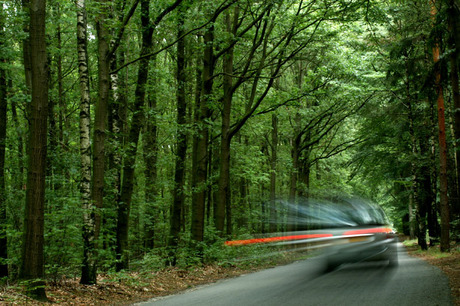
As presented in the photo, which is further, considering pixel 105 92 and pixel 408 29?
pixel 408 29

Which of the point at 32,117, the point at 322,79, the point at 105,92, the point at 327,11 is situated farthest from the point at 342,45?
the point at 32,117

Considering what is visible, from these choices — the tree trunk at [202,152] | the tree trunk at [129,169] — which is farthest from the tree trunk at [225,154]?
the tree trunk at [129,169]

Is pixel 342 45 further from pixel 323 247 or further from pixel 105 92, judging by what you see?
pixel 105 92

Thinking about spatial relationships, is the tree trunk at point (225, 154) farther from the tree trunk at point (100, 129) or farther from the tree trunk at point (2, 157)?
the tree trunk at point (2, 157)

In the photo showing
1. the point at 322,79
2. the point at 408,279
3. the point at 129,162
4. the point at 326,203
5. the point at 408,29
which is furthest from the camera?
the point at 322,79

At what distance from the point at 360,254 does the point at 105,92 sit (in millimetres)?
9306

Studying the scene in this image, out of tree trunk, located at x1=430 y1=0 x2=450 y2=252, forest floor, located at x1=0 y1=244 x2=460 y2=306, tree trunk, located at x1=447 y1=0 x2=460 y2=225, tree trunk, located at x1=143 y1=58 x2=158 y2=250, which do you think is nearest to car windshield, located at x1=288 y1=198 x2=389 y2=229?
forest floor, located at x1=0 y1=244 x2=460 y2=306

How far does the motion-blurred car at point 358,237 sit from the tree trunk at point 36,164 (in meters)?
8.18

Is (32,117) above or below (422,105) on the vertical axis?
below

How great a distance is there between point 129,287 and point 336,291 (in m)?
5.32

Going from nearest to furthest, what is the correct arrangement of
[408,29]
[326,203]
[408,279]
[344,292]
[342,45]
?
1. [344,292]
2. [408,279]
3. [326,203]
4. [408,29]
5. [342,45]

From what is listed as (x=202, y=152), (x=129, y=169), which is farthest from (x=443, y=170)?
(x=129, y=169)

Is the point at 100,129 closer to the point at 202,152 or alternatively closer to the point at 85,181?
the point at 85,181

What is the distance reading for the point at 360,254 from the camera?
12.5 m
